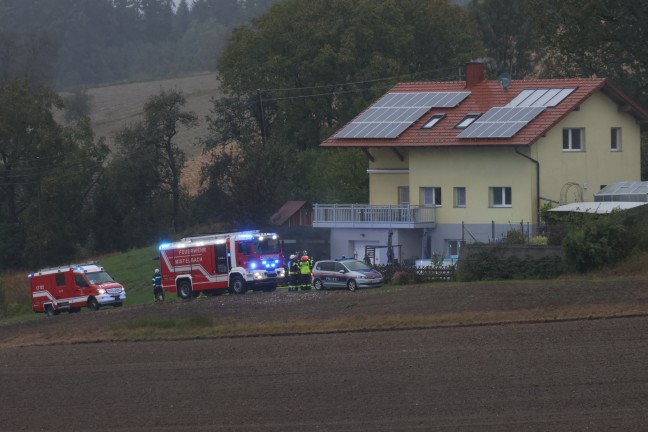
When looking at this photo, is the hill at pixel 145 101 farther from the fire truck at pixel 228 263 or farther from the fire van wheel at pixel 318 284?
the fire van wheel at pixel 318 284

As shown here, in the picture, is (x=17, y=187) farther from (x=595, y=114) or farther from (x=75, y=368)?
(x=75, y=368)

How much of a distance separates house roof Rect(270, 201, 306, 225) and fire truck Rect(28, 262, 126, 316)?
537 inches

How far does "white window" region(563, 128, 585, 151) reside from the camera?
2050 inches

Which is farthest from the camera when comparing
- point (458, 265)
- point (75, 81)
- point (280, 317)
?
point (75, 81)

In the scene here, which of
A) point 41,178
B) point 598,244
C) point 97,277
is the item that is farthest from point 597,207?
point 41,178

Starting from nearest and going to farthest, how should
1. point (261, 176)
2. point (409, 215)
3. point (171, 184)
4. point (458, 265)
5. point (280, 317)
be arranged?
point (280, 317) < point (458, 265) < point (409, 215) < point (261, 176) < point (171, 184)

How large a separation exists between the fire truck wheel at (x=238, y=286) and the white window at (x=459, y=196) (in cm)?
1174

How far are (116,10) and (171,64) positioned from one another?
21925mm

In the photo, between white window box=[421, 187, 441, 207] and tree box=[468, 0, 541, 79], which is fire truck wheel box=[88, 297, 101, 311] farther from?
tree box=[468, 0, 541, 79]

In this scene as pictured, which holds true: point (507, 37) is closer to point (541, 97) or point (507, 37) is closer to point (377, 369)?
point (541, 97)

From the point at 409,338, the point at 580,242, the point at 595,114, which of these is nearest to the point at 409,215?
the point at 595,114

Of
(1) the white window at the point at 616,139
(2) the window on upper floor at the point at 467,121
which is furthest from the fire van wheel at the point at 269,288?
(1) the white window at the point at 616,139

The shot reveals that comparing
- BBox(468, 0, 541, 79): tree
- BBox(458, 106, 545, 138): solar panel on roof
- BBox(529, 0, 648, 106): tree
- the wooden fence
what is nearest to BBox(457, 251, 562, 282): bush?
the wooden fence

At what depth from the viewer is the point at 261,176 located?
66.1 metres
